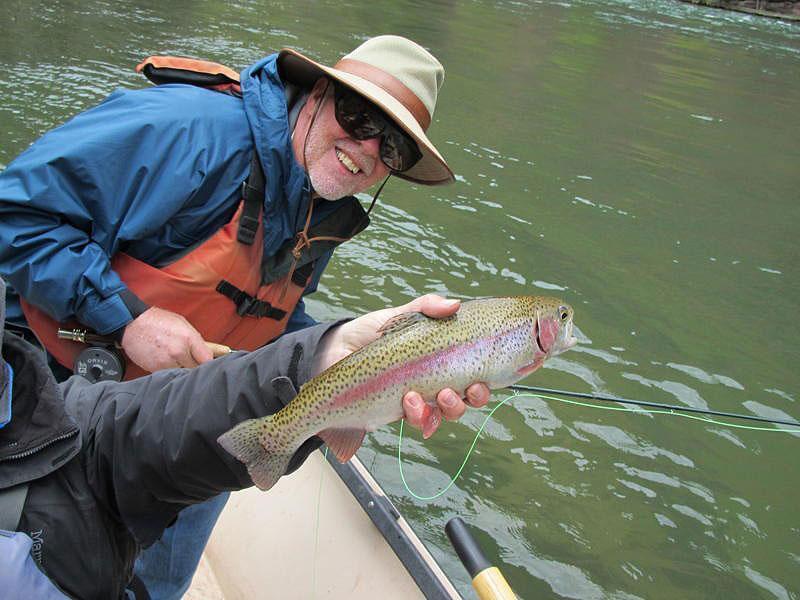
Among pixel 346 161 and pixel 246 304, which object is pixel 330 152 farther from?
pixel 246 304

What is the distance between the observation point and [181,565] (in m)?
3.53

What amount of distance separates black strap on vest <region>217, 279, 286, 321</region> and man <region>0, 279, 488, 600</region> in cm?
119

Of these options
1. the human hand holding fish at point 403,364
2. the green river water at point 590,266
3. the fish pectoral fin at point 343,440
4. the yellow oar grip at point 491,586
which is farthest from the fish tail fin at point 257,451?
the green river water at point 590,266

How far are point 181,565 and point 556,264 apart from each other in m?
6.61

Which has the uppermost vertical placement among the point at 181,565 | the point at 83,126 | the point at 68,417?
the point at 83,126

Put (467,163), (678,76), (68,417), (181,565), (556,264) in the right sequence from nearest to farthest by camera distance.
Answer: (68,417) → (181,565) → (556,264) → (467,163) → (678,76)

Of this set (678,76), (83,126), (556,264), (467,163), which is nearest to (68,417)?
(83,126)

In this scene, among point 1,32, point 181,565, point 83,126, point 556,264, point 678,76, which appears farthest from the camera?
point 678,76

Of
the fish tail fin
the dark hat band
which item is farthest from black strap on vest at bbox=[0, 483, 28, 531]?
the dark hat band

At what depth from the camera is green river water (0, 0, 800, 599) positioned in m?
5.70

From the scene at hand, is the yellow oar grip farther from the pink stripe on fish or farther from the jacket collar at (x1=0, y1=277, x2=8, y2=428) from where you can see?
the jacket collar at (x1=0, y1=277, x2=8, y2=428)

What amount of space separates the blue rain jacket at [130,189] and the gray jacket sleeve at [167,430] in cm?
91

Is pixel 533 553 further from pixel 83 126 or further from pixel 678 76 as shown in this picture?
pixel 678 76

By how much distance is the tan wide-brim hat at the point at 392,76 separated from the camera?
351cm
